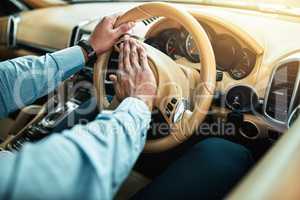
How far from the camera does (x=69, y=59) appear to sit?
1.14 metres

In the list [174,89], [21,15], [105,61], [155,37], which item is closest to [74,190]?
[174,89]

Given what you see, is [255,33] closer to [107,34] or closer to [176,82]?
[176,82]

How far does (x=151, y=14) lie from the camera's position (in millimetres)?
995

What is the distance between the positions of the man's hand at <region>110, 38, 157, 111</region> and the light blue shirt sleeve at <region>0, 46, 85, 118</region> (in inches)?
7.8

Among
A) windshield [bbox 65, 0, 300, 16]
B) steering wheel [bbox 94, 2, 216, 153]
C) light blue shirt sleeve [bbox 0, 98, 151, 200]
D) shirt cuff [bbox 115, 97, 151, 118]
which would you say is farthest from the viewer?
windshield [bbox 65, 0, 300, 16]

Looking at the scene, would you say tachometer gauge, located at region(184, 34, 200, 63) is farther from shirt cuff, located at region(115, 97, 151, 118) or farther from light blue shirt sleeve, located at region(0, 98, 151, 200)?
light blue shirt sleeve, located at region(0, 98, 151, 200)

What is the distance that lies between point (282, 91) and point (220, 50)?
8.4 inches

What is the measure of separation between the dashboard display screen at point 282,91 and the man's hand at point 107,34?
43 cm

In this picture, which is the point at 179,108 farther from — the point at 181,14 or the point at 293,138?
the point at 293,138

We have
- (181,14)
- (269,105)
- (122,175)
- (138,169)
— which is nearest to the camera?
(122,175)

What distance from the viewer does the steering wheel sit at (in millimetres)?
908

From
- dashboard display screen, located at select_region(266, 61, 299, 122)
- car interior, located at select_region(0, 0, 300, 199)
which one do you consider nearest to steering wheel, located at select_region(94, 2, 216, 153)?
car interior, located at select_region(0, 0, 300, 199)

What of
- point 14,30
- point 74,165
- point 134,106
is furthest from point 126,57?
point 14,30

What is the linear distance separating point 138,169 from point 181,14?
0.62 m
